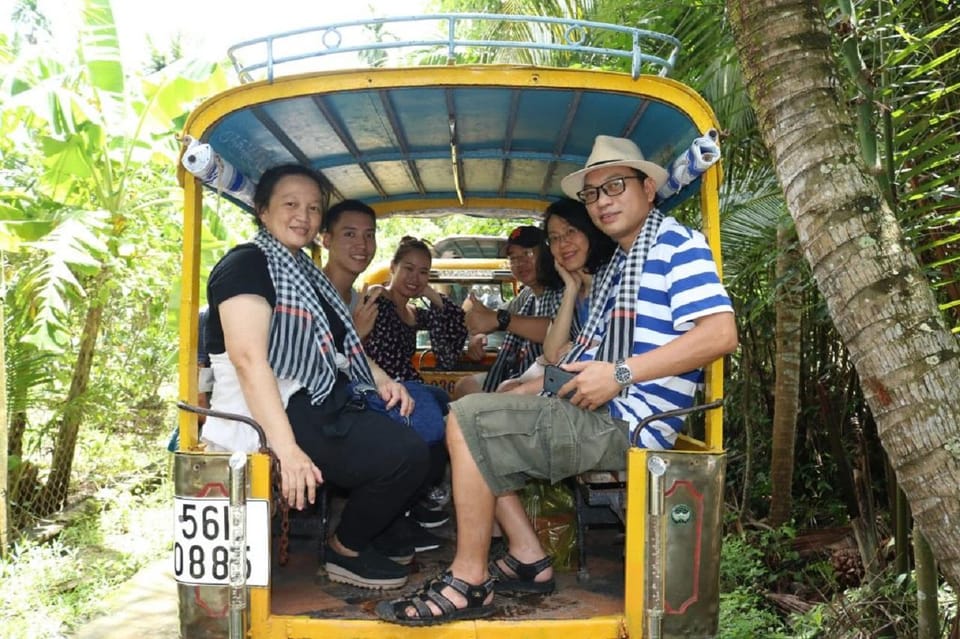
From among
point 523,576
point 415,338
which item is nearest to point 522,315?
point 415,338

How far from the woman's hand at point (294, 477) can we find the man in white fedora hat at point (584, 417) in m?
0.43

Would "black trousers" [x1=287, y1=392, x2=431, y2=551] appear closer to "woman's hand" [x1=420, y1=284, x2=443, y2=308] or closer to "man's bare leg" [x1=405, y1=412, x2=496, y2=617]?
"man's bare leg" [x1=405, y1=412, x2=496, y2=617]

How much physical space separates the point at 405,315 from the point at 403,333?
0.21m

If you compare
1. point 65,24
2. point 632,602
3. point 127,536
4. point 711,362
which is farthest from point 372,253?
point 65,24

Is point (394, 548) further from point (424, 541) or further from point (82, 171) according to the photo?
point (82, 171)

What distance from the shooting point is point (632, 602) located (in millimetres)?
2645

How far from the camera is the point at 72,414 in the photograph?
7527 mm

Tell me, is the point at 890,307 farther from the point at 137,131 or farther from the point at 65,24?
the point at 65,24

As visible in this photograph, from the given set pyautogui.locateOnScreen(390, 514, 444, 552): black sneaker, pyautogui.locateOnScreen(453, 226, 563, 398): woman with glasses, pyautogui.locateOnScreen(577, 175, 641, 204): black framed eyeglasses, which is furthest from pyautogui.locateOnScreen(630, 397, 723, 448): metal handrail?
pyautogui.locateOnScreen(453, 226, 563, 398): woman with glasses

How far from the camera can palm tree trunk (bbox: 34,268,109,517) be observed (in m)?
7.57

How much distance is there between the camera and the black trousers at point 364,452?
2.97 metres

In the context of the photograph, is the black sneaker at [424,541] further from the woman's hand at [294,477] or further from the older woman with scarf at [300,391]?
the woman's hand at [294,477]

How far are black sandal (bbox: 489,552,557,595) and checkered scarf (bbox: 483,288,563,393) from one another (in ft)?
6.48

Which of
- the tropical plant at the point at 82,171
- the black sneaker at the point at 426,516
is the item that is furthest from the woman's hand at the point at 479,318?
the tropical plant at the point at 82,171
